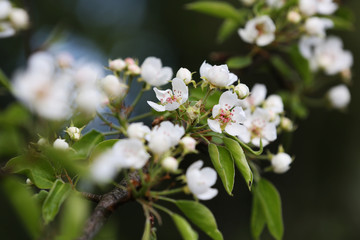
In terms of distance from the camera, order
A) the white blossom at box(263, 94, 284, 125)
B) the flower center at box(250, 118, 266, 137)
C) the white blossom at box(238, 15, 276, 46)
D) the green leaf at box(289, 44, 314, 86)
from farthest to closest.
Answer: the green leaf at box(289, 44, 314, 86) < the white blossom at box(238, 15, 276, 46) < the white blossom at box(263, 94, 284, 125) < the flower center at box(250, 118, 266, 137)

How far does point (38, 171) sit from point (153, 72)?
0.45 metres

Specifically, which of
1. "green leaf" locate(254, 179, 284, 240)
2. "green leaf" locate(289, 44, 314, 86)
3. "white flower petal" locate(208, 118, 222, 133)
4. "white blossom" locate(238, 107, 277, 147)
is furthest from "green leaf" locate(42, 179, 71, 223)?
"green leaf" locate(289, 44, 314, 86)

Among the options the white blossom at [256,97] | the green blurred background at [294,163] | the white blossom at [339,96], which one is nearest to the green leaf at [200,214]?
the white blossom at [256,97]

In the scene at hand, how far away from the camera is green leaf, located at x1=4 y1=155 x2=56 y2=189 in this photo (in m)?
1.18

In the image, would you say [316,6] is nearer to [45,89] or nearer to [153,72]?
[153,72]

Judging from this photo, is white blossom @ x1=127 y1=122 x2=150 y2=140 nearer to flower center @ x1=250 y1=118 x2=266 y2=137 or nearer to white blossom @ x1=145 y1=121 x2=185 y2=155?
white blossom @ x1=145 y1=121 x2=185 y2=155

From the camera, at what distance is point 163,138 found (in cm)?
114

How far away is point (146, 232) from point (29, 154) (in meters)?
0.36

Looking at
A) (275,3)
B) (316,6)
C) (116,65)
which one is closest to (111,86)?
(116,65)

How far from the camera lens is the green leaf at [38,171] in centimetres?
118

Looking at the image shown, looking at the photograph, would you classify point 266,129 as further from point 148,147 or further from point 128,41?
point 128,41

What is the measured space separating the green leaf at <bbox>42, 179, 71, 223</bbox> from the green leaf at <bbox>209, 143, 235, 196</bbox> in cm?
41

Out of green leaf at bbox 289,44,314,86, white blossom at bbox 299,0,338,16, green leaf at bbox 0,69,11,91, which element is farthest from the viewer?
green leaf at bbox 289,44,314,86

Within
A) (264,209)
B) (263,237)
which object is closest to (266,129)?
(264,209)
